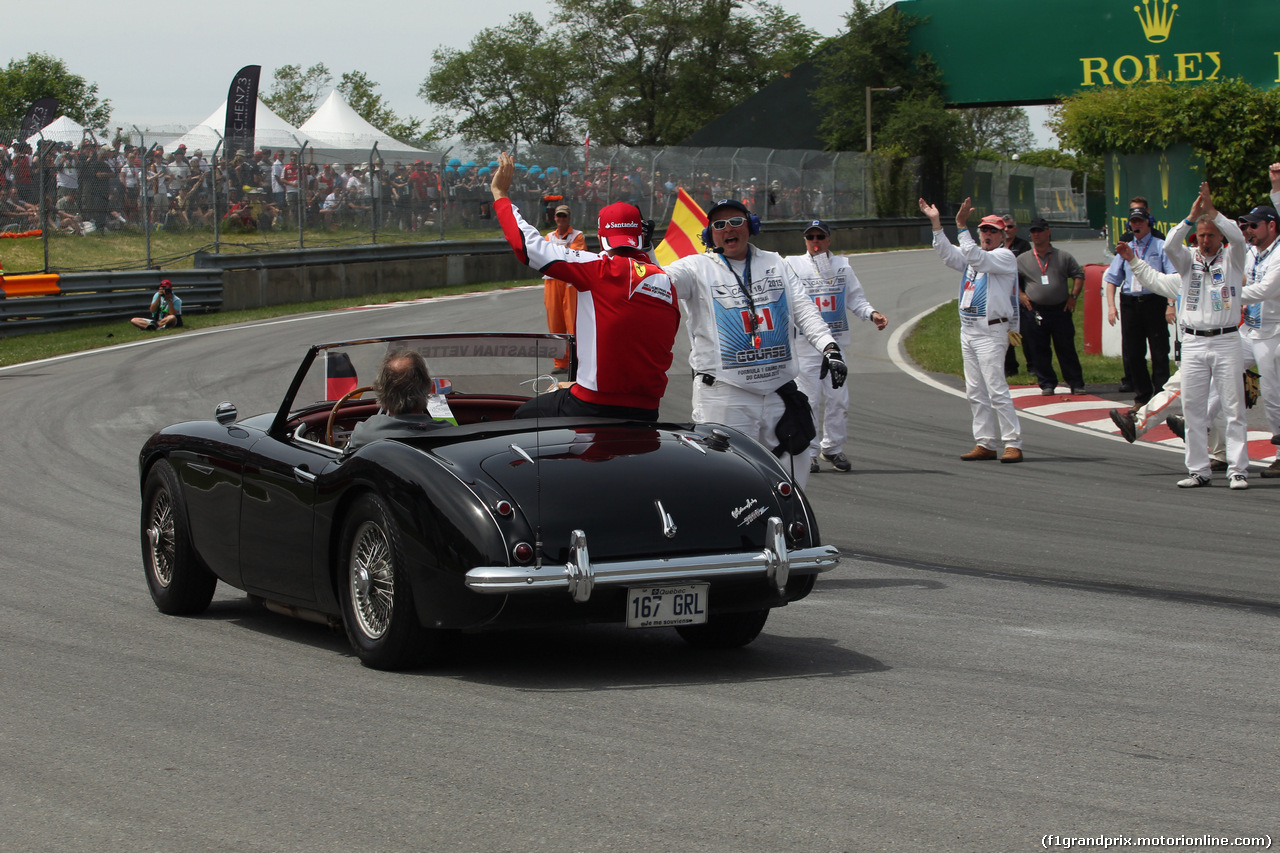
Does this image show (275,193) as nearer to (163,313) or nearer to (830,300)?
(163,313)

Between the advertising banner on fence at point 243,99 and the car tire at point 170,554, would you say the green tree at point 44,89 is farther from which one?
the car tire at point 170,554

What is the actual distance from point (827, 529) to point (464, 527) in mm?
4244

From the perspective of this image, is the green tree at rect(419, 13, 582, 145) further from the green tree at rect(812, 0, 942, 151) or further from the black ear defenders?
the black ear defenders

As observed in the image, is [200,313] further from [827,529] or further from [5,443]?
[827,529]

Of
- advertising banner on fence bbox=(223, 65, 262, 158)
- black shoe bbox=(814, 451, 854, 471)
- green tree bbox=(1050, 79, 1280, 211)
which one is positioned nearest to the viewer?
black shoe bbox=(814, 451, 854, 471)

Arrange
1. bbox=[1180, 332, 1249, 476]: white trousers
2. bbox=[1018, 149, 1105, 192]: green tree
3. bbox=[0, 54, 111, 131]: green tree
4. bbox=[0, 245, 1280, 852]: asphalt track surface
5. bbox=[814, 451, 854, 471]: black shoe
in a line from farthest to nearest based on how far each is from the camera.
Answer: bbox=[0, 54, 111, 131]: green tree < bbox=[1018, 149, 1105, 192]: green tree < bbox=[814, 451, 854, 471]: black shoe < bbox=[1180, 332, 1249, 476]: white trousers < bbox=[0, 245, 1280, 852]: asphalt track surface

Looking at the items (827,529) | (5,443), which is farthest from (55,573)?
(5,443)

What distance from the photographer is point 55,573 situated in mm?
7465

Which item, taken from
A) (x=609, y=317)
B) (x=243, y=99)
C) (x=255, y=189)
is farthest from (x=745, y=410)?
(x=243, y=99)

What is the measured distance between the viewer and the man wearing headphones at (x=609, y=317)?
611cm

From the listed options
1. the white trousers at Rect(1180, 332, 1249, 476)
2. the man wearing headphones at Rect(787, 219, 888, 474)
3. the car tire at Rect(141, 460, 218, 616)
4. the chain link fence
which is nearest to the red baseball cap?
Answer: the car tire at Rect(141, 460, 218, 616)

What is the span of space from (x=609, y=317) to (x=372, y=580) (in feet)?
4.99

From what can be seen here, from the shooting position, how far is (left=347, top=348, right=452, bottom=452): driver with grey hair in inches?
222

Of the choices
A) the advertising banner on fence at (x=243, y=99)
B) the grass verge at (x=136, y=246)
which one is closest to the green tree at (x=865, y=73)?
the advertising banner on fence at (x=243, y=99)
